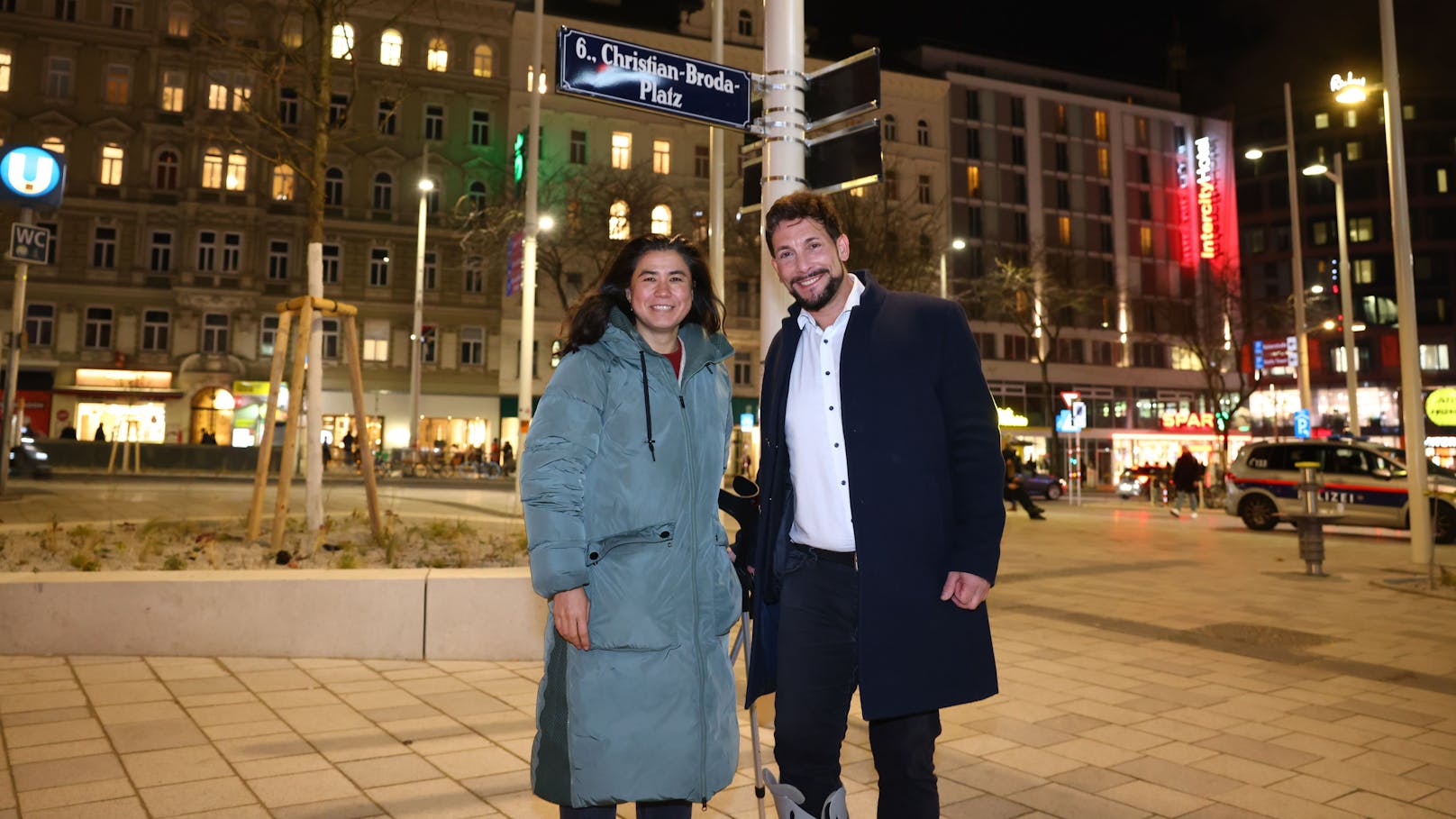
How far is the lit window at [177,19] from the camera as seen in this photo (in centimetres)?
3866

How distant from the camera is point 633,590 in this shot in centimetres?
257

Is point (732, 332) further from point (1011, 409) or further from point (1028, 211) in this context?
point (1028, 211)

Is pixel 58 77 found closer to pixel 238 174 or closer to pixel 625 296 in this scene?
pixel 238 174

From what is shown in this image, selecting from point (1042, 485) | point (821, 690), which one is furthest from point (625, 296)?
point (1042, 485)

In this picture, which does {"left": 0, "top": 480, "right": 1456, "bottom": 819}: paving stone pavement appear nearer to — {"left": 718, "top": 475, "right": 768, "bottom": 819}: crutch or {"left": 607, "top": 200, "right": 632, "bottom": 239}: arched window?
{"left": 718, "top": 475, "right": 768, "bottom": 819}: crutch

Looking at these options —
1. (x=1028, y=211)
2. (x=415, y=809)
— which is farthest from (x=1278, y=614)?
(x=1028, y=211)

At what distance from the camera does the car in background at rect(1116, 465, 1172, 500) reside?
34.8m

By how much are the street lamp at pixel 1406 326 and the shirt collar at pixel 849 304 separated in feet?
38.9

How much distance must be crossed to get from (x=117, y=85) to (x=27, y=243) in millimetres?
29692

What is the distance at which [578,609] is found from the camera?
2520 mm

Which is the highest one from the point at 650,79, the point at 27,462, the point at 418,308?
the point at 418,308

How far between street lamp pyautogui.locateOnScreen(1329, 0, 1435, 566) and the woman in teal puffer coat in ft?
41.0

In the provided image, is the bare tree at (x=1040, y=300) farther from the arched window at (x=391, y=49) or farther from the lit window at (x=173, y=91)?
the lit window at (x=173, y=91)

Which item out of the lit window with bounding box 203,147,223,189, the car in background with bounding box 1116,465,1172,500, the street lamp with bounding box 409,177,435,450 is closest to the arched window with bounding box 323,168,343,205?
the lit window with bounding box 203,147,223,189
